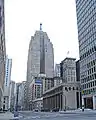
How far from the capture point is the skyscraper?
95869 millimetres

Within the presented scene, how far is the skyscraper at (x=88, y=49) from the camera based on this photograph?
95869 millimetres

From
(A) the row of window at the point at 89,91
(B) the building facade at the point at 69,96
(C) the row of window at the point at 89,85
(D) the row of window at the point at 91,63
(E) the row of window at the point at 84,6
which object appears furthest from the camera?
(B) the building facade at the point at 69,96

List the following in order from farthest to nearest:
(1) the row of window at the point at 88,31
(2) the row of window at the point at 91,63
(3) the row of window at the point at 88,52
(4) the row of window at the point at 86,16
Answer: (4) the row of window at the point at 86,16 → (1) the row of window at the point at 88,31 → (3) the row of window at the point at 88,52 → (2) the row of window at the point at 91,63

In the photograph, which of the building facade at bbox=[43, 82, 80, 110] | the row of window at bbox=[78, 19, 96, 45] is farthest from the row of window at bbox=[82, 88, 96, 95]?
the row of window at bbox=[78, 19, 96, 45]

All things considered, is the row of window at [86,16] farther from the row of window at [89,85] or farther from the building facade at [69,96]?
the building facade at [69,96]

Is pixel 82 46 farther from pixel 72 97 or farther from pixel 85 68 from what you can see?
pixel 72 97

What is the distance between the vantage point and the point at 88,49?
338ft

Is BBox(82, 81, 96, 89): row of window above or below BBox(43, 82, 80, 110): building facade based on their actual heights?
above

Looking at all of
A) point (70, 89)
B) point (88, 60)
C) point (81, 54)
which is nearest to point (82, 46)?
point (81, 54)

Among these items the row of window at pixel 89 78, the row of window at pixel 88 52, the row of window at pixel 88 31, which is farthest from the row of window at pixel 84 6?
the row of window at pixel 89 78

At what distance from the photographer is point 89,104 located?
9862 centimetres

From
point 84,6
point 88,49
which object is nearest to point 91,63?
point 88,49

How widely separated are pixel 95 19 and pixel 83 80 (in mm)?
32699

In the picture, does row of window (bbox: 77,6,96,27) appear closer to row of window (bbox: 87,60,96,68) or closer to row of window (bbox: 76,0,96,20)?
row of window (bbox: 76,0,96,20)
